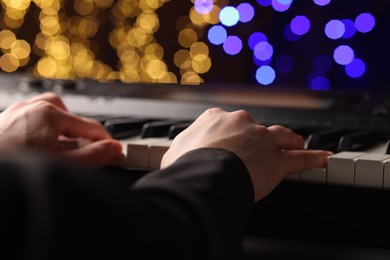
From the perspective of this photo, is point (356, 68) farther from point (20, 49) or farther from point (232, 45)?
point (20, 49)

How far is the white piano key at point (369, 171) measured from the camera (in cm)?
90

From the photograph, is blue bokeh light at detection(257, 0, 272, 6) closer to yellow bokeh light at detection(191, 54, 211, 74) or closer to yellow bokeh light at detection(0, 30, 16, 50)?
yellow bokeh light at detection(191, 54, 211, 74)

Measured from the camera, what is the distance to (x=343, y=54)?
1364 millimetres

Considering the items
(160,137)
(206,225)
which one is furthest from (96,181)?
(160,137)

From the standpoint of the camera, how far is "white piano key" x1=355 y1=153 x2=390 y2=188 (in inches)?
35.6

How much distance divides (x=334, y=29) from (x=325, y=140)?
13.9 inches

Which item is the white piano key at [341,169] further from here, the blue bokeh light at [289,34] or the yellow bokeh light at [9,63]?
the yellow bokeh light at [9,63]

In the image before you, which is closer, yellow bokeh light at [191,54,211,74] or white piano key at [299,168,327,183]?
white piano key at [299,168,327,183]

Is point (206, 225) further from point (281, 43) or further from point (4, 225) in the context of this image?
A: point (281, 43)

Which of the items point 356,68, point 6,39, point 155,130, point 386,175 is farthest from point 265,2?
point 6,39

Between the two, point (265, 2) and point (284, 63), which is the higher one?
point (265, 2)

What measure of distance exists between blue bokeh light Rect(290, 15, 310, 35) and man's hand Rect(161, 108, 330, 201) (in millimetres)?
455

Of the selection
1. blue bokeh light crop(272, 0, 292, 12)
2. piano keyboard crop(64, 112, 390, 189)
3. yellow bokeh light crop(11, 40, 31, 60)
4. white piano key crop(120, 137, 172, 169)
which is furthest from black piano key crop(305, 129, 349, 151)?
yellow bokeh light crop(11, 40, 31, 60)

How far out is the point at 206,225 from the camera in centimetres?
49
